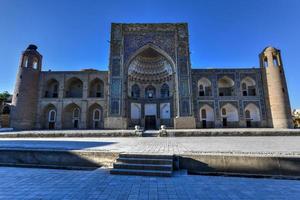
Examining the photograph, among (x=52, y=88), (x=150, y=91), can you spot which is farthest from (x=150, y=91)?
(x=52, y=88)

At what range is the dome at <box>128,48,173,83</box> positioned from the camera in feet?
78.4

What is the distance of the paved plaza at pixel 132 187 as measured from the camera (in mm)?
2717

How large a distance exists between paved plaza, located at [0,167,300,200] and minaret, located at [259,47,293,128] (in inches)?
829

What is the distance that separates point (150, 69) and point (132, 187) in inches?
920

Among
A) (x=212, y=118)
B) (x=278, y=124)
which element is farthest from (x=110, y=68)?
(x=278, y=124)

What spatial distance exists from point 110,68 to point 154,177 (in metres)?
18.5

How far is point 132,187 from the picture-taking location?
3104 mm

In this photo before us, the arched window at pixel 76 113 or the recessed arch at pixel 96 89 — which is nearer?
the arched window at pixel 76 113

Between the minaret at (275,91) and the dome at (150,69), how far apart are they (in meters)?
12.8

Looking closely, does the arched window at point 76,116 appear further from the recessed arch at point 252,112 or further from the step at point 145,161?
the recessed arch at point 252,112

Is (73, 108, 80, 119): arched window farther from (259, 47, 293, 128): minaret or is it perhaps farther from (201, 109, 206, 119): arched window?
(259, 47, 293, 128): minaret

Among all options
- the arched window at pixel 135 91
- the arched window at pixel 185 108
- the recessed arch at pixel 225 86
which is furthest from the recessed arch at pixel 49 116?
the recessed arch at pixel 225 86

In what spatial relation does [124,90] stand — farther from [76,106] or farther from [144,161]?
[144,161]

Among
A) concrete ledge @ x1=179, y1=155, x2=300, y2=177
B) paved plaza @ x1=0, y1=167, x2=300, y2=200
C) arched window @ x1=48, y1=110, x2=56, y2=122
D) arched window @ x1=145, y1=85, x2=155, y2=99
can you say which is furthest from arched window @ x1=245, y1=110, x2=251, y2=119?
arched window @ x1=48, y1=110, x2=56, y2=122
